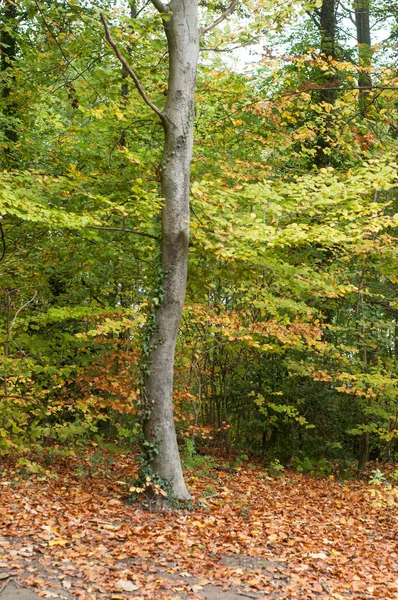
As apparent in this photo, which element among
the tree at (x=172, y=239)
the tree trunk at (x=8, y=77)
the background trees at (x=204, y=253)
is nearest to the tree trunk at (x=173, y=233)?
the tree at (x=172, y=239)

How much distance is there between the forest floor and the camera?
4.88 meters

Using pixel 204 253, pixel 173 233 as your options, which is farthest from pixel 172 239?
Answer: pixel 204 253

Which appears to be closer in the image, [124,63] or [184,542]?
[184,542]

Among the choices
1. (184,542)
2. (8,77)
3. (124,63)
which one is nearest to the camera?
(184,542)

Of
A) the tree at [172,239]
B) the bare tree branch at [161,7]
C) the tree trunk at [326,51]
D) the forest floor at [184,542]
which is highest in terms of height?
the tree trunk at [326,51]

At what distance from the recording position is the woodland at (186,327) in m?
5.94

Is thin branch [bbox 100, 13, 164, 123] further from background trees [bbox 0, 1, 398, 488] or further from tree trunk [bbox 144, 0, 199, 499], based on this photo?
background trees [bbox 0, 1, 398, 488]

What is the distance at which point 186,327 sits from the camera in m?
10.6

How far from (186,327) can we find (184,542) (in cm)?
502

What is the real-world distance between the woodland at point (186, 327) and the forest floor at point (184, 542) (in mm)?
32

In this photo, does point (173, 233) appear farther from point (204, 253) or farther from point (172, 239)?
point (204, 253)

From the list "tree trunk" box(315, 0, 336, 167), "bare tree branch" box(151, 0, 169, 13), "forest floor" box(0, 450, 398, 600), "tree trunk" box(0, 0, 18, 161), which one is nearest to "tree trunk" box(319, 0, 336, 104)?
"tree trunk" box(315, 0, 336, 167)

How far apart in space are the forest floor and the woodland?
0.11 feet

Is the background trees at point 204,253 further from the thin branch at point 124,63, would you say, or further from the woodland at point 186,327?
the thin branch at point 124,63
